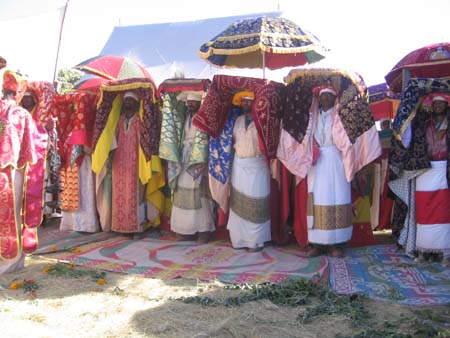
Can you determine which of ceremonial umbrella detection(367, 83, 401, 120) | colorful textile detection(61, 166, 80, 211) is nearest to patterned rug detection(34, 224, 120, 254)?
colorful textile detection(61, 166, 80, 211)

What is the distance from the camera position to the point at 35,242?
201 inches

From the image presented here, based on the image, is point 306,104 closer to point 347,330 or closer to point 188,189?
point 188,189

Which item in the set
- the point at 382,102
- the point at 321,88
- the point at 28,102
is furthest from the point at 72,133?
the point at 382,102

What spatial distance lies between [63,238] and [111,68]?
135 inches

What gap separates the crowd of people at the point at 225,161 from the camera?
5.21 metres

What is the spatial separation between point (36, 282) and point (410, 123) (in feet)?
13.9

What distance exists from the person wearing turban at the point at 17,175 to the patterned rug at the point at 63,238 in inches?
39.5

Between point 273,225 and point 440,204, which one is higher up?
point 440,204

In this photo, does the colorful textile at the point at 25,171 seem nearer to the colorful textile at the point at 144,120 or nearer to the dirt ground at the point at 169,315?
the dirt ground at the point at 169,315

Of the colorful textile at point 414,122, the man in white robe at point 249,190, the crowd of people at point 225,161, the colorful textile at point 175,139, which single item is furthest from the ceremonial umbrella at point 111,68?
the colorful textile at point 414,122

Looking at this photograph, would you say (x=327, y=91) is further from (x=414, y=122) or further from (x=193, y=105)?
(x=193, y=105)

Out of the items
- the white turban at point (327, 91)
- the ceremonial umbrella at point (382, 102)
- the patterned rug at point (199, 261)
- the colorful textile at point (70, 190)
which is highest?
the white turban at point (327, 91)

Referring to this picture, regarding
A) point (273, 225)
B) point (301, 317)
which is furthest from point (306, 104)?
point (301, 317)

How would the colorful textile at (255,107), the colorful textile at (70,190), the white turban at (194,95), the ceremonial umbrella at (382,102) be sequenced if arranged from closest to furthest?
the colorful textile at (255,107) → the white turban at (194,95) → the colorful textile at (70,190) → the ceremonial umbrella at (382,102)
